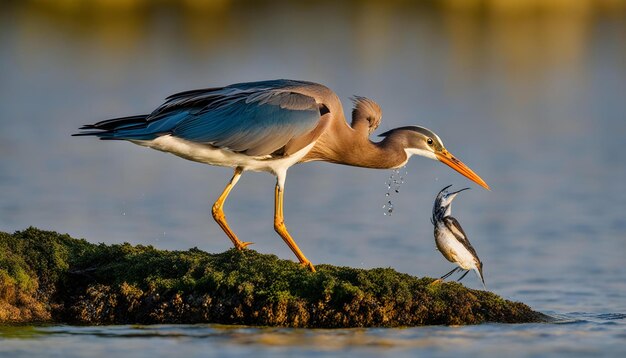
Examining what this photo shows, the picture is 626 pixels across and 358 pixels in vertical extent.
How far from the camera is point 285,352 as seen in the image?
29.9ft

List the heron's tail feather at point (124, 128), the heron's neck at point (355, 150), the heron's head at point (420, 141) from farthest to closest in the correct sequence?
the heron's head at point (420, 141)
the heron's neck at point (355, 150)
the heron's tail feather at point (124, 128)

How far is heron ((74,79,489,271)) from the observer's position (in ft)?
36.9

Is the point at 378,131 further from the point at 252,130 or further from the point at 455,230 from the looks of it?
the point at 455,230

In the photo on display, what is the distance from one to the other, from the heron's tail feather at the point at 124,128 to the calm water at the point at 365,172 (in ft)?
7.13

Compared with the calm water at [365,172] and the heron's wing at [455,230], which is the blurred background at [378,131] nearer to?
the calm water at [365,172]

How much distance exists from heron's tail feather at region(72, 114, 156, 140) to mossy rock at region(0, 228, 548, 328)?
133cm

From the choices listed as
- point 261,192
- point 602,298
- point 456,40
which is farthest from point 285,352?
point 456,40

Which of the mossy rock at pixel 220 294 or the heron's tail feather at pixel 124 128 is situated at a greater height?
the heron's tail feather at pixel 124 128

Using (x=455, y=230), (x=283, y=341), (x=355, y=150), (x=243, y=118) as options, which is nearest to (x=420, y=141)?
(x=355, y=150)

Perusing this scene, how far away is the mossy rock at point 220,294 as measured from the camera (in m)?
9.68

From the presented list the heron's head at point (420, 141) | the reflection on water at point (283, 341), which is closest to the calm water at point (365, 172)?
the reflection on water at point (283, 341)

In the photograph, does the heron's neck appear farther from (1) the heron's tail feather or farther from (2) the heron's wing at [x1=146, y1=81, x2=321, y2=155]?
(1) the heron's tail feather

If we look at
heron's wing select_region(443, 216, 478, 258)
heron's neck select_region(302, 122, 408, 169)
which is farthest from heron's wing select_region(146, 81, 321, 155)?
heron's wing select_region(443, 216, 478, 258)

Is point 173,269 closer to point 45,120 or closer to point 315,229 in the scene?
point 315,229
